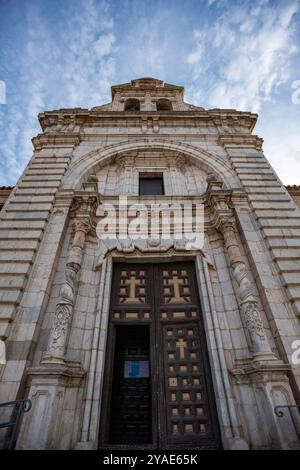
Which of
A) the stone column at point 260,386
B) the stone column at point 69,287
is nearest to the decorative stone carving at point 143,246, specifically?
the stone column at point 69,287

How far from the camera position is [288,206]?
8.25 meters

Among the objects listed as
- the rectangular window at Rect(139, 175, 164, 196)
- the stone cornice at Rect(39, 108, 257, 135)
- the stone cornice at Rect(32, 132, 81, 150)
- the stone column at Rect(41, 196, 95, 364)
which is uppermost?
the stone cornice at Rect(39, 108, 257, 135)

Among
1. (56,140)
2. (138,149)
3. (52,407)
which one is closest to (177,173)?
(138,149)

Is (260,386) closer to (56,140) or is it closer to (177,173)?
(177,173)

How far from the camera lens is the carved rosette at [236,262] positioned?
5527 mm

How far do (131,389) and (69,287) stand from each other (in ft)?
10.2

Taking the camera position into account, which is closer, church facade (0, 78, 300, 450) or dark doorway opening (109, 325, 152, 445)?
church facade (0, 78, 300, 450)

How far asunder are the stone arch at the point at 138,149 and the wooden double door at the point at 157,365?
4.09 meters

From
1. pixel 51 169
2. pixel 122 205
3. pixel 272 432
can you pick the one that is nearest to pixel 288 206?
pixel 122 205

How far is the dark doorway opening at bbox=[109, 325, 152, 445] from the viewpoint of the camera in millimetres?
5723

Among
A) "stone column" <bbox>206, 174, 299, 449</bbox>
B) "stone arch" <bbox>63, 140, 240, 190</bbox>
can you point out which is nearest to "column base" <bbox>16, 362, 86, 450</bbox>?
"stone column" <bbox>206, 174, 299, 449</bbox>

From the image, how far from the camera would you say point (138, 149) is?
11195 millimetres

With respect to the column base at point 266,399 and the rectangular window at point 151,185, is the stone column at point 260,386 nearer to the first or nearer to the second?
the column base at point 266,399

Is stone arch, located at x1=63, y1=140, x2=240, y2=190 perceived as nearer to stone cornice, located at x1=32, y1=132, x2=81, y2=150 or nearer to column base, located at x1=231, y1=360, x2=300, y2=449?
stone cornice, located at x1=32, y1=132, x2=81, y2=150
